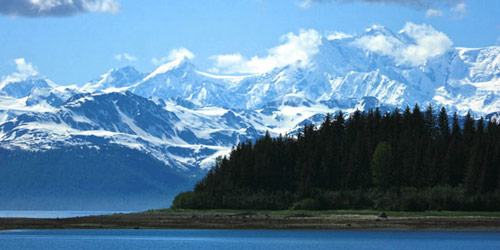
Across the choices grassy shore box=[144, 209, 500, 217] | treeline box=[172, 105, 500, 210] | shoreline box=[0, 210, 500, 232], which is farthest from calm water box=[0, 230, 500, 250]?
treeline box=[172, 105, 500, 210]

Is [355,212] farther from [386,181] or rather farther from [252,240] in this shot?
[252,240]

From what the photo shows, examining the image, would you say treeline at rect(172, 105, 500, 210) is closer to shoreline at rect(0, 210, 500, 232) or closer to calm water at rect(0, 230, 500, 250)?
shoreline at rect(0, 210, 500, 232)

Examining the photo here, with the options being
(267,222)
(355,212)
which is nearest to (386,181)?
(355,212)

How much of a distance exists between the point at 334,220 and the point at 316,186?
38129mm

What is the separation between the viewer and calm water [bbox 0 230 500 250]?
12912 cm

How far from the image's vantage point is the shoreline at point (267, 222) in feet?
479

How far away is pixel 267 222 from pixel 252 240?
804 inches

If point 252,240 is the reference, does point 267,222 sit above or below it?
above

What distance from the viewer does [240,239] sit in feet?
470

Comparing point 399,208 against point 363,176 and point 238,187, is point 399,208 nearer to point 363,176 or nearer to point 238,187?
point 363,176

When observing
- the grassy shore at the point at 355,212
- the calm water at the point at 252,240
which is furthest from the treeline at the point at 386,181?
the calm water at the point at 252,240

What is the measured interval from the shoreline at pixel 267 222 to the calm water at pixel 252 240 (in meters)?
1.19

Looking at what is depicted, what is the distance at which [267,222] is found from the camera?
161875 mm

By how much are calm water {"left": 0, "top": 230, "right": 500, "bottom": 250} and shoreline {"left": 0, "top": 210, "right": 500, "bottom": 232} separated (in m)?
1.19
